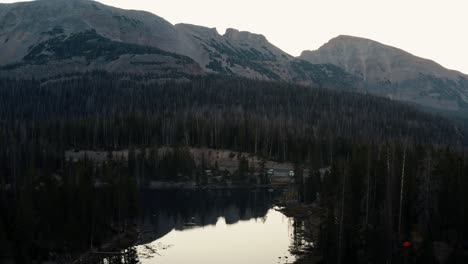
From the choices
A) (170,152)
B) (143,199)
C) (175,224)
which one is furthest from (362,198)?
(170,152)

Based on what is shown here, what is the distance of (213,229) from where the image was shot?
111188 mm

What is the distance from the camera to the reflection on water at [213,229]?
85688 mm

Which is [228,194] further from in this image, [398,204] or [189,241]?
[398,204]

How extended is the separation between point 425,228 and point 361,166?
3104 cm

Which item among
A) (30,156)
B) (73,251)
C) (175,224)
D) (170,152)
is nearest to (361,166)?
(175,224)

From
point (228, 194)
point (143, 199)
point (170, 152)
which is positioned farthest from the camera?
point (170, 152)

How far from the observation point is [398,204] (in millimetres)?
86438

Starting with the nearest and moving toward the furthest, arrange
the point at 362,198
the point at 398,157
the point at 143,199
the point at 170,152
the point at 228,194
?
the point at 362,198 → the point at 398,157 → the point at 143,199 → the point at 228,194 → the point at 170,152

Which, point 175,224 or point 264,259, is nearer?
point 264,259

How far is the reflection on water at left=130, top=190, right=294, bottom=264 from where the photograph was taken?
85688mm

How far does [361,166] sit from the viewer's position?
107m

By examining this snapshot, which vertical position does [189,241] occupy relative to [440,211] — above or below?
below

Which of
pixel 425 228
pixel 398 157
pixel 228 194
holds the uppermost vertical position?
pixel 398 157

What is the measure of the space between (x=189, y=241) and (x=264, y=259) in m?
19.7
